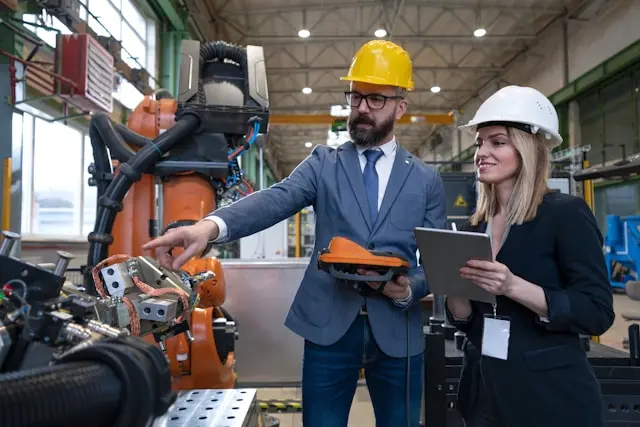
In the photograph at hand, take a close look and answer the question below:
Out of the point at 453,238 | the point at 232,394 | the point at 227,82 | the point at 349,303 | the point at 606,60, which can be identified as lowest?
the point at 232,394

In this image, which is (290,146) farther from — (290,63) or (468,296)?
(468,296)

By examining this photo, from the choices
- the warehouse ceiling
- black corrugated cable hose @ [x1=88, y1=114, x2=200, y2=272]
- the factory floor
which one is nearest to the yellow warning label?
the factory floor

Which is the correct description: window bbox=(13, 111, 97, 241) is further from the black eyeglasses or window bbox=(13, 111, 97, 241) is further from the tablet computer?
the tablet computer

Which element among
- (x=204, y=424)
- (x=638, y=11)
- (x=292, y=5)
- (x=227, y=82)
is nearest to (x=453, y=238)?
(x=204, y=424)

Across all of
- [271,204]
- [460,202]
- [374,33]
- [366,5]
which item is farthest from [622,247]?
[271,204]

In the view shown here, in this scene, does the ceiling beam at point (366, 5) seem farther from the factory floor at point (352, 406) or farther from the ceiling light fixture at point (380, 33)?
the factory floor at point (352, 406)

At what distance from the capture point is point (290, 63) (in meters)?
11.2

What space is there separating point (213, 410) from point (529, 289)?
33.4 inches

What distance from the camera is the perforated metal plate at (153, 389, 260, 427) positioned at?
3.91ft

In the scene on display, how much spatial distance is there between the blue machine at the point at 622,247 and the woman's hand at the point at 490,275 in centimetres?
758

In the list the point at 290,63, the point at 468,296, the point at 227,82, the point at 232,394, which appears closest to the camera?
the point at 468,296

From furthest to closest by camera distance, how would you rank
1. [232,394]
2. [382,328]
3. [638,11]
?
[638,11]
[382,328]
[232,394]

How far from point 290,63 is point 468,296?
10.5 metres

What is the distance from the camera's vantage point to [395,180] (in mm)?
1631
